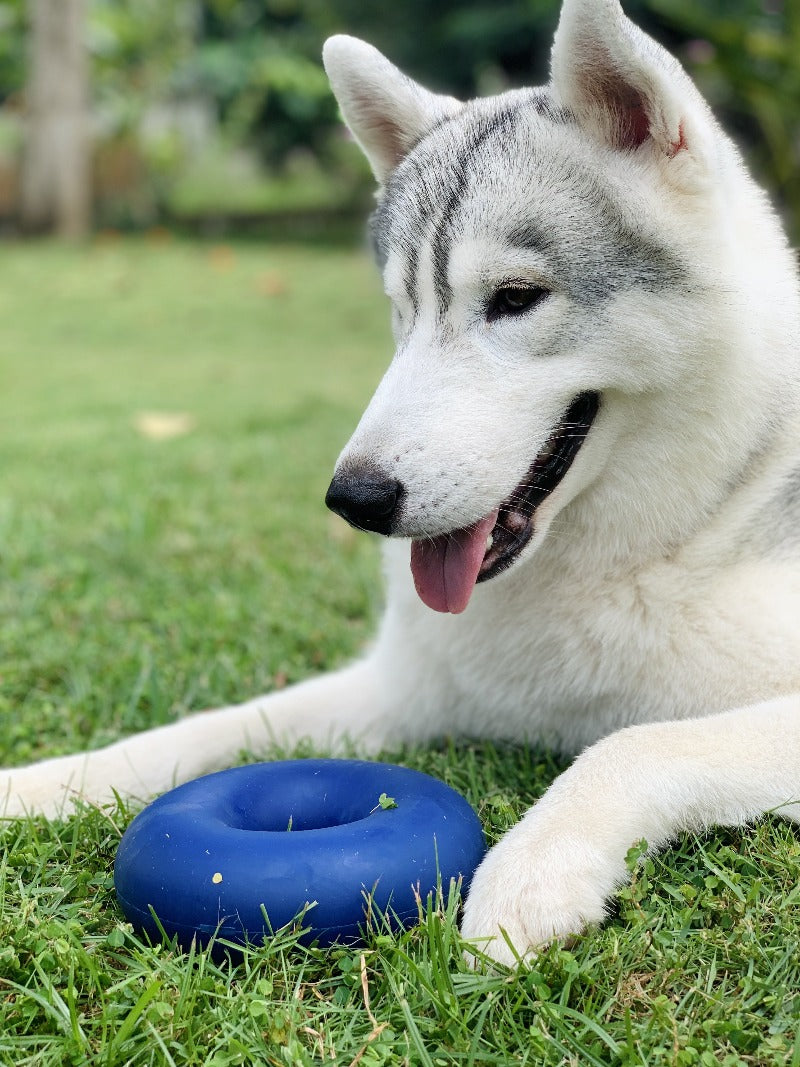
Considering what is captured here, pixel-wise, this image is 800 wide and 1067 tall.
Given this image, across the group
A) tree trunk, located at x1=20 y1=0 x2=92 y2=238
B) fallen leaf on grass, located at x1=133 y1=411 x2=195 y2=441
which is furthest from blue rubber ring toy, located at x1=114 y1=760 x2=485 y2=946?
tree trunk, located at x1=20 y1=0 x2=92 y2=238

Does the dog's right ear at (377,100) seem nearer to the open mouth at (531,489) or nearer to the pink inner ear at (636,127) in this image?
the pink inner ear at (636,127)

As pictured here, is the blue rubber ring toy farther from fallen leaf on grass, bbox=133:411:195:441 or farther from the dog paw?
fallen leaf on grass, bbox=133:411:195:441

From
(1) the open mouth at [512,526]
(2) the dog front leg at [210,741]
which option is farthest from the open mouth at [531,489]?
→ (2) the dog front leg at [210,741]

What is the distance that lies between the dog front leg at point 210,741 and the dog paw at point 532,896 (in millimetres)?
833

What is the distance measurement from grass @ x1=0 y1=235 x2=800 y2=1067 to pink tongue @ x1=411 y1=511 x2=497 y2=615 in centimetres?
41

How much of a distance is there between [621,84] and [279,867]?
5.14 ft

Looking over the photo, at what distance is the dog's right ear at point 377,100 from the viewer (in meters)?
2.62

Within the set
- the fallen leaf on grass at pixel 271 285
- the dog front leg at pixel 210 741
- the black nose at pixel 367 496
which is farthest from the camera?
the fallen leaf on grass at pixel 271 285

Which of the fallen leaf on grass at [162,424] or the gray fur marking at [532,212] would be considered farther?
the fallen leaf on grass at [162,424]

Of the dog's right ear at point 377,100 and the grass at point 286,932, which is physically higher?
the dog's right ear at point 377,100

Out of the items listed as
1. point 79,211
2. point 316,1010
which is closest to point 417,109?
point 316,1010

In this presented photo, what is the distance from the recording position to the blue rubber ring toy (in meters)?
1.77

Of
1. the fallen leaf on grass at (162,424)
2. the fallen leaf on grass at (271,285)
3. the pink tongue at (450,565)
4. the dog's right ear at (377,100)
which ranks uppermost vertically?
the dog's right ear at (377,100)

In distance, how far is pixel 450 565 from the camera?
2291 millimetres
